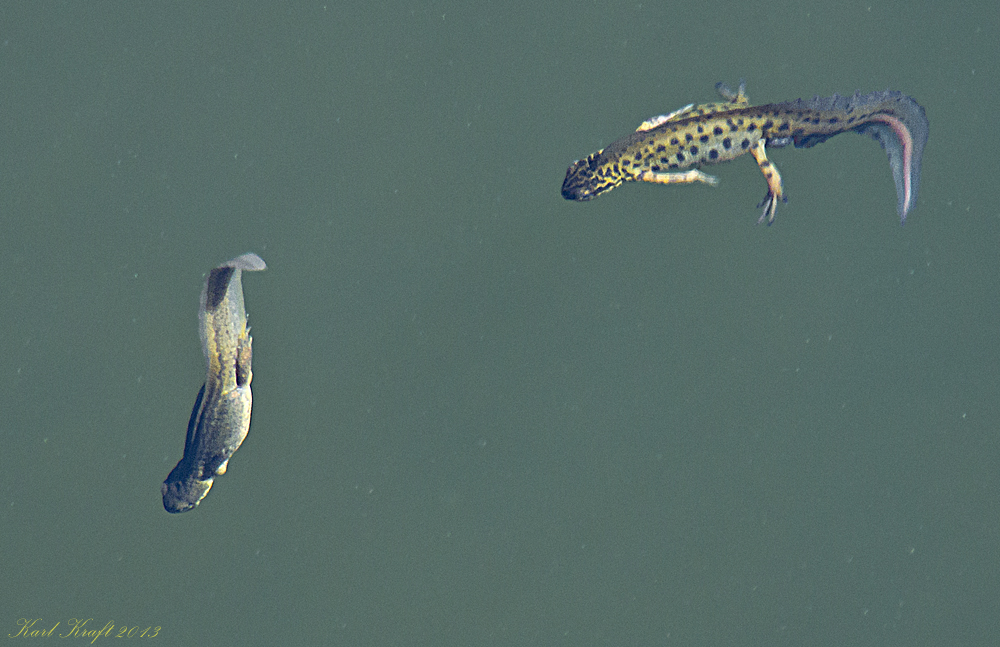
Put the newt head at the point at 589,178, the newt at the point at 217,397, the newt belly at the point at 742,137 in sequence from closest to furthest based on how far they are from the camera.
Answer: the newt at the point at 217,397 → the newt belly at the point at 742,137 → the newt head at the point at 589,178

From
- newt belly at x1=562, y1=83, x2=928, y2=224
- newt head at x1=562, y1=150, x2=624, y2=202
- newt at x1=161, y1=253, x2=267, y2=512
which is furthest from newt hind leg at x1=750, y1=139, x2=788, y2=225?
newt at x1=161, y1=253, x2=267, y2=512

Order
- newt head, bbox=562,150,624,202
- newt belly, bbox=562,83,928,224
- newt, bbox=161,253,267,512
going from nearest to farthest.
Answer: newt, bbox=161,253,267,512 < newt belly, bbox=562,83,928,224 < newt head, bbox=562,150,624,202

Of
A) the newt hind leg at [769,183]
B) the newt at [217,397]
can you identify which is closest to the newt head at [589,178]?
the newt hind leg at [769,183]

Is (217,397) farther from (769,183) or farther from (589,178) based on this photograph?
(769,183)

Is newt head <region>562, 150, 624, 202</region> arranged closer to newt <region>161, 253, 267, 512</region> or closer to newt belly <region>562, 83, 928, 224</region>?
newt belly <region>562, 83, 928, 224</region>

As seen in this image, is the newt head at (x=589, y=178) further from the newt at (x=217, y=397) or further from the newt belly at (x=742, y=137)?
the newt at (x=217, y=397)

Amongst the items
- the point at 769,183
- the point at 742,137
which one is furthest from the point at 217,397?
the point at 769,183

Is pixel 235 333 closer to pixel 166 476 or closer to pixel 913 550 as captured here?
pixel 166 476
